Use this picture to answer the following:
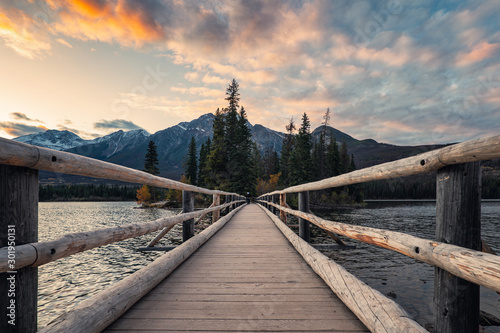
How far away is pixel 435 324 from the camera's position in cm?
153

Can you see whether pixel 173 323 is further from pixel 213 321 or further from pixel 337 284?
pixel 337 284

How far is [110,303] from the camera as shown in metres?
1.89

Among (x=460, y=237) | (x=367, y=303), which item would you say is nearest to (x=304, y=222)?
(x=367, y=303)

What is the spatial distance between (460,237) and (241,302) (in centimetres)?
182

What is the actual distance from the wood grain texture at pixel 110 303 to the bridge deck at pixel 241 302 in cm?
9

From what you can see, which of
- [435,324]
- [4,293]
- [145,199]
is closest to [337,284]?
[435,324]

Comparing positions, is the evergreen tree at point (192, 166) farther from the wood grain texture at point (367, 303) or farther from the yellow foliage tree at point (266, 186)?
the wood grain texture at point (367, 303)

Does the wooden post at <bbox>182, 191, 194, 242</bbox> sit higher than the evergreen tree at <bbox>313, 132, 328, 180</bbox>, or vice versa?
the evergreen tree at <bbox>313, 132, 328, 180</bbox>

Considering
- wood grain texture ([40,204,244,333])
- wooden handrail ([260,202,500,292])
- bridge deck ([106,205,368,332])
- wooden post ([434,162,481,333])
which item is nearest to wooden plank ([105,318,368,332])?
bridge deck ([106,205,368,332])

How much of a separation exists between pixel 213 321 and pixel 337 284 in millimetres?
1231

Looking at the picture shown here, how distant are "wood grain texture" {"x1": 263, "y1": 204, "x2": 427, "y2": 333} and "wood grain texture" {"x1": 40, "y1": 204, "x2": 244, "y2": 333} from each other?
74.2 inches

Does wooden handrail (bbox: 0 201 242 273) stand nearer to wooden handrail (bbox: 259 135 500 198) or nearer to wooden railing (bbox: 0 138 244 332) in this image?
wooden railing (bbox: 0 138 244 332)

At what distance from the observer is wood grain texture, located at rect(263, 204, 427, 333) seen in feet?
5.01

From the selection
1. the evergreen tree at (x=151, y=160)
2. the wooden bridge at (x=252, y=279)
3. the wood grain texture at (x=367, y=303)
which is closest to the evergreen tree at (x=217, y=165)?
the evergreen tree at (x=151, y=160)
